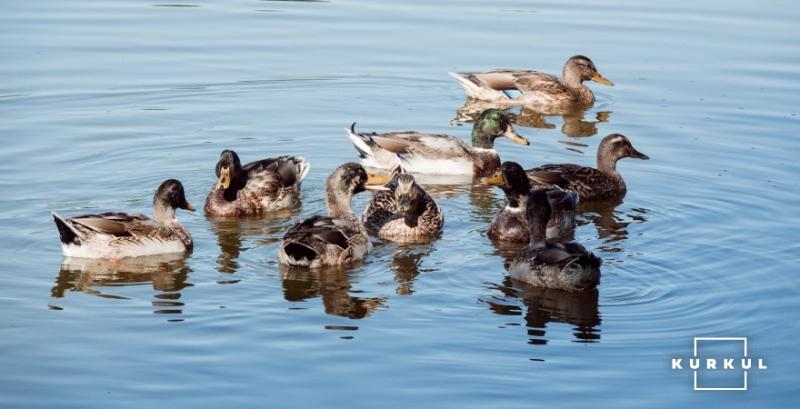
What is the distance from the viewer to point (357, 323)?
1080 centimetres

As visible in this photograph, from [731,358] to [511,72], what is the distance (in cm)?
1039

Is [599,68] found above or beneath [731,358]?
above

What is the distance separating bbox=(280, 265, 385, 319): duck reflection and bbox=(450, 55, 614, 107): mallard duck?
26.5 feet

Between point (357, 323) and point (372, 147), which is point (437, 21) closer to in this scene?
point (372, 147)

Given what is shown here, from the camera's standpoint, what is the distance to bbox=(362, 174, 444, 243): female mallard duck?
44.5 ft

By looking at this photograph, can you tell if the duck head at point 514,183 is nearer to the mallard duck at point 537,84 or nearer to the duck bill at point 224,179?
the duck bill at point 224,179

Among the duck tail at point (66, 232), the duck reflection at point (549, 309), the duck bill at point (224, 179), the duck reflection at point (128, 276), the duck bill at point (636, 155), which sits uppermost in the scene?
the duck bill at point (636, 155)

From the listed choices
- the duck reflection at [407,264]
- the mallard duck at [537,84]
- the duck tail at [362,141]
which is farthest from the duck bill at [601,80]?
the duck reflection at [407,264]

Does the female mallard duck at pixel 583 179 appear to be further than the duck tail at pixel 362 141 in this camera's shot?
No

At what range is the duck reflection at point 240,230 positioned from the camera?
13.0m

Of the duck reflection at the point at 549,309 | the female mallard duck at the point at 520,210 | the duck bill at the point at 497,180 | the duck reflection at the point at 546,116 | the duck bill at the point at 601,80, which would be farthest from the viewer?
the duck bill at the point at 601,80

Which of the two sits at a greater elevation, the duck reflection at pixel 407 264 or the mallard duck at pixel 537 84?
the mallard duck at pixel 537 84

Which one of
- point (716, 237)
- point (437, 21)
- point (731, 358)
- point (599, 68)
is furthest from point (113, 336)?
point (437, 21)

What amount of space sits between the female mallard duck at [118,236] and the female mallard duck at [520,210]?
3110mm
